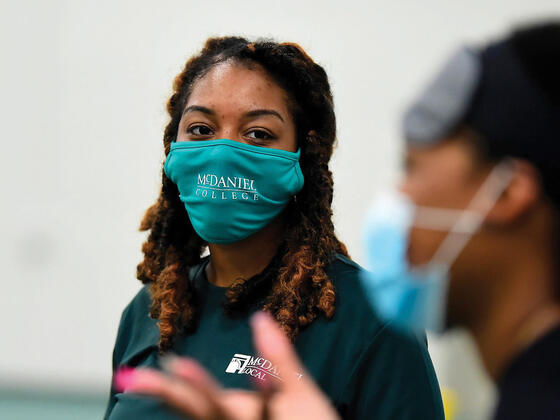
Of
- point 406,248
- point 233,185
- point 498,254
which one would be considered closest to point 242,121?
A: point 233,185

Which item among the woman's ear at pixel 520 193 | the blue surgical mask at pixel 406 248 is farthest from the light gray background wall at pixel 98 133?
the woman's ear at pixel 520 193

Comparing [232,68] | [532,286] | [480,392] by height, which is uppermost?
[232,68]

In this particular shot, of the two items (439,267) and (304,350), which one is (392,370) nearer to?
(304,350)

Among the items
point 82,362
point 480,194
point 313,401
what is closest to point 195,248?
point 313,401

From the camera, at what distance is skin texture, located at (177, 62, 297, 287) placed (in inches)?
58.4

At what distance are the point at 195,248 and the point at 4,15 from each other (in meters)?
2.68

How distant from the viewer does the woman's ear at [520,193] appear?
2.55 ft

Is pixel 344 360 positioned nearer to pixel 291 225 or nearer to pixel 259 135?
pixel 291 225

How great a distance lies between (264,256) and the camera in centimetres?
156

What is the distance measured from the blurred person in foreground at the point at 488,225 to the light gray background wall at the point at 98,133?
282 cm

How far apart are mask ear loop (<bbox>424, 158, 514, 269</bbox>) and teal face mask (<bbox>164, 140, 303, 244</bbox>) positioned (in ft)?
2.24

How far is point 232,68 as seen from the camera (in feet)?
5.03

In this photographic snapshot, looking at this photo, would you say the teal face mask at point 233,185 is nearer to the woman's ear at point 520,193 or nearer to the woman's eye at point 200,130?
the woman's eye at point 200,130

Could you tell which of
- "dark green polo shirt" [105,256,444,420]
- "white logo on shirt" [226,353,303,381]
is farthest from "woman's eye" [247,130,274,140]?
"white logo on shirt" [226,353,303,381]
